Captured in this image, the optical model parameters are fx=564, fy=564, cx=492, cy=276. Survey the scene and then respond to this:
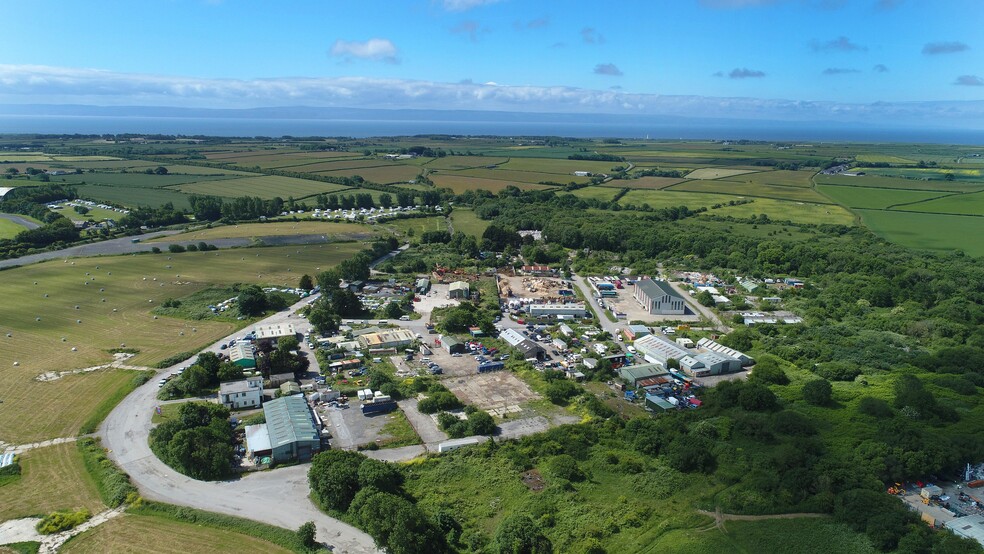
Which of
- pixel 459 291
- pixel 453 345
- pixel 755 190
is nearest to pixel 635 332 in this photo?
pixel 453 345

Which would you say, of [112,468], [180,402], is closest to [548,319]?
[180,402]

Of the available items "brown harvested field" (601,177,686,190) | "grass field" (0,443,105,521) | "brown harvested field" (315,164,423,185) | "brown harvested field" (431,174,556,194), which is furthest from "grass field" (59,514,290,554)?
"brown harvested field" (601,177,686,190)

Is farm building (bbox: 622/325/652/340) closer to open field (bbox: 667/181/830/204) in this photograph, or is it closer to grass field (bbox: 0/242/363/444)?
grass field (bbox: 0/242/363/444)

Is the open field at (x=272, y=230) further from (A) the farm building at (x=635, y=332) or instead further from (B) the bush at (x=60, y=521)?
(B) the bush at (x=60, y=521)

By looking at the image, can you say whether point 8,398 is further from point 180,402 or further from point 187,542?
point 187,542

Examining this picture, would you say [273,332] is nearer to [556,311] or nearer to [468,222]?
[556,311]

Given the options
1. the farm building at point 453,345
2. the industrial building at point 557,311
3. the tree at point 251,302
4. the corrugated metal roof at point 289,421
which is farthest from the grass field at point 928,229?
the tree at point 251,302
